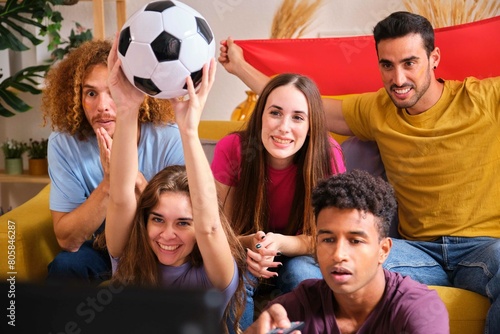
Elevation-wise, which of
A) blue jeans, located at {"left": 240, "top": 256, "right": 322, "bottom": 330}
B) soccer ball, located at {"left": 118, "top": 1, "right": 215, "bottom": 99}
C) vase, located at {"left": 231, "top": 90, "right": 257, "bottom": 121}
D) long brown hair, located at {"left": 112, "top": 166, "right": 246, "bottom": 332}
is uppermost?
soccer ball, located at {"left": 118, "top": 1, "right": 215, "bottom": 99}

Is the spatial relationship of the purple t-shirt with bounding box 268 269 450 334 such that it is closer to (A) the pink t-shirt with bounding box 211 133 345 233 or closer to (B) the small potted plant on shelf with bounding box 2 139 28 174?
(A) the pink t-shirt with bounding box 211 133 345 233

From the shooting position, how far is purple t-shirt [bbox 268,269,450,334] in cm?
143

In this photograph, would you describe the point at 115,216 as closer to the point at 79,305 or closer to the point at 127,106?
the point at 127,106

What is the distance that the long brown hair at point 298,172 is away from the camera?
6.48 ft

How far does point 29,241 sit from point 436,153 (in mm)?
1230

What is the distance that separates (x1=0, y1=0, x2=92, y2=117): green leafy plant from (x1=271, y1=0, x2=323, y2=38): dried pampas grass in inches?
35.8

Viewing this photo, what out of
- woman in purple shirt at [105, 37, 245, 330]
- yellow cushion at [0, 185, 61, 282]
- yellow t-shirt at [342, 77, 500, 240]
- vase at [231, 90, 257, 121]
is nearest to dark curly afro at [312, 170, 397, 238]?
woman in purple shirt at [105, 37, 245, 330]

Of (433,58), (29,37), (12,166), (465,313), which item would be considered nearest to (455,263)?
(465,313)

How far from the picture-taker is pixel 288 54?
2627mm

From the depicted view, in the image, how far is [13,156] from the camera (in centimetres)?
353

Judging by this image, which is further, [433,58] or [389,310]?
[433,58]

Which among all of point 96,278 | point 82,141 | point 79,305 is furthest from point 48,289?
point 82,141

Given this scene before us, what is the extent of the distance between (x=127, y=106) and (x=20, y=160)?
2164mm

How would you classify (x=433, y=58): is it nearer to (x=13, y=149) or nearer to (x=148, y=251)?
(x=148, y=251)
